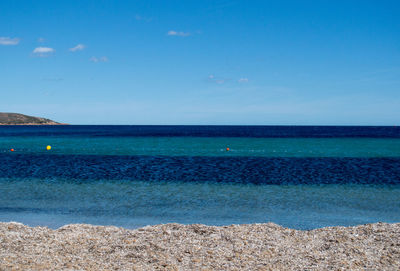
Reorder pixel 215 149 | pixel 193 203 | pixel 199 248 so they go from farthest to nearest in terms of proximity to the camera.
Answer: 1. pixel 215 149
2. pixel 193 203
3. pixel 199 248

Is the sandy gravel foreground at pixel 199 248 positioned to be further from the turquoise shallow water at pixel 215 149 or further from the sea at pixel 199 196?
the turquoise shallow water at pixel 215 149

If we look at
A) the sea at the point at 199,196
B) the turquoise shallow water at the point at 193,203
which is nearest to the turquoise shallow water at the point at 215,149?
the sea at the point at 199,196

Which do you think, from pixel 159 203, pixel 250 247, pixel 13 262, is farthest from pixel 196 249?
pixel 159 203

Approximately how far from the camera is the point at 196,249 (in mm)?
9641

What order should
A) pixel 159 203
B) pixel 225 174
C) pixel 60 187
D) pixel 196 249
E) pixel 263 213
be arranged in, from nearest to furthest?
pixel 196 249, pixel 263 213, pixel 159 203, pixel 60 187, pixel 225 174

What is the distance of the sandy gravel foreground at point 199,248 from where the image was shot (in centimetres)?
846

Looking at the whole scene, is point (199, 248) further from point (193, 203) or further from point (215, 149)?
point (215, 149)

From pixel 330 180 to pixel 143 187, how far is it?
12.4 meters

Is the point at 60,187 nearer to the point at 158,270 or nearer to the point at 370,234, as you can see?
the point at 158,270

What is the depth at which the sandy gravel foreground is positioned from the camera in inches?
333

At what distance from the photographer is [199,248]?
9.73m

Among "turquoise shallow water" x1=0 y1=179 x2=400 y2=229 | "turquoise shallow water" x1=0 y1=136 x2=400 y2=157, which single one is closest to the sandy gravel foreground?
"turquoise shallow water" x1=0 y1=179 x2=400 y2=229

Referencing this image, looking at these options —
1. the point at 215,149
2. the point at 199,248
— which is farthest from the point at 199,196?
the point at 215,149

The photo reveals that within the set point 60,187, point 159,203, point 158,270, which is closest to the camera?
point 158,270
